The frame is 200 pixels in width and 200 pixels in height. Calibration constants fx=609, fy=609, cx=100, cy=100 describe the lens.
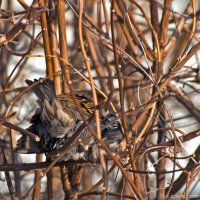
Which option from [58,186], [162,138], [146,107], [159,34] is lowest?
[58,186]

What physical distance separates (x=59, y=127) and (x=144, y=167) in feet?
1.51

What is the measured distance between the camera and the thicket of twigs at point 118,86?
6.47 feet

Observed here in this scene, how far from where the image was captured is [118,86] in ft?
8.19

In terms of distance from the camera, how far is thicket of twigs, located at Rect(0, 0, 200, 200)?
6.47 ft

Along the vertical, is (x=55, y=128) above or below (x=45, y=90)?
below

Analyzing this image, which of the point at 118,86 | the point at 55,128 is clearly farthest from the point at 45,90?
the point at 118,86

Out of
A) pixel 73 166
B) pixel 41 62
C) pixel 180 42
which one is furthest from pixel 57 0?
pixel 41 62

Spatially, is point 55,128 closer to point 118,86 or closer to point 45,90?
point 45,90

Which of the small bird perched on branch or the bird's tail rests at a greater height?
the bird's tail

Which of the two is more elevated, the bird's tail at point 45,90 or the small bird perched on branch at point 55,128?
the bird's tail at point 45,90

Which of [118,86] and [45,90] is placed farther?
[118,86]

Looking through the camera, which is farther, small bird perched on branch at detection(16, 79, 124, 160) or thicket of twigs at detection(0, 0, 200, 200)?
small bird perched on branch at detection(16, 79, 124, 160)

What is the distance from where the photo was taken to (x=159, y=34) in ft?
8.86

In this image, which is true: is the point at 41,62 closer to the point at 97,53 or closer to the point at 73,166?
the point at 97,53
